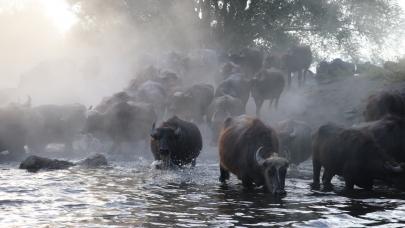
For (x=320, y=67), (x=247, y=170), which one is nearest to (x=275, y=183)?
(x=247, y=170)

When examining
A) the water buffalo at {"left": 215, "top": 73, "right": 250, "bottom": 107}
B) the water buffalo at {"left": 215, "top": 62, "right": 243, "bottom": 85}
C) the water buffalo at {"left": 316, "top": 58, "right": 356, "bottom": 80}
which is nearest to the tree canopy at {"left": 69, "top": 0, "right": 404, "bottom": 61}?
the water buffalo at {"left": 316, "top": 58, "right": 356, "bottom": 80}

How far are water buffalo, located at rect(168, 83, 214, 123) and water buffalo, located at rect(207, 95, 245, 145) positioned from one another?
0.59 meters

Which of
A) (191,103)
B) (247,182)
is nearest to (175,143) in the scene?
(247,182)

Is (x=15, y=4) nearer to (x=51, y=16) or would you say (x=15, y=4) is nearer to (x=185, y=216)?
(x=51, y=16)

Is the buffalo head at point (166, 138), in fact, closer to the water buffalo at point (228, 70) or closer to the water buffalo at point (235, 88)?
the water buffalo at point (235, 88)

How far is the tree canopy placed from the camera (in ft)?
141

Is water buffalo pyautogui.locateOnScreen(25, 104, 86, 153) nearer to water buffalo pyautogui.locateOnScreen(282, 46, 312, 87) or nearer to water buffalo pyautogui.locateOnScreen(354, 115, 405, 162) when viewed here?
water buffalo pyautogui.locateOnScreen(282, 46, 312, 87)

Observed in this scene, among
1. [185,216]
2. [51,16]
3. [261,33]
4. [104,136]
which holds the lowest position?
[185,216]

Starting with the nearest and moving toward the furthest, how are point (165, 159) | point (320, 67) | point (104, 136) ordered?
point (165, 159), point (104, 136), point (320, 67)

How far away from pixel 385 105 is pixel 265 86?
9005mm

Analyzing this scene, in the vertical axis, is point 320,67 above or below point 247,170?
above

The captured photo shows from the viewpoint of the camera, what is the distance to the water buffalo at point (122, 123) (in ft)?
74.9

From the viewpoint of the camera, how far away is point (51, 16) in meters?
57.3

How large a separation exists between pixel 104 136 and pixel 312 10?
24.3m
